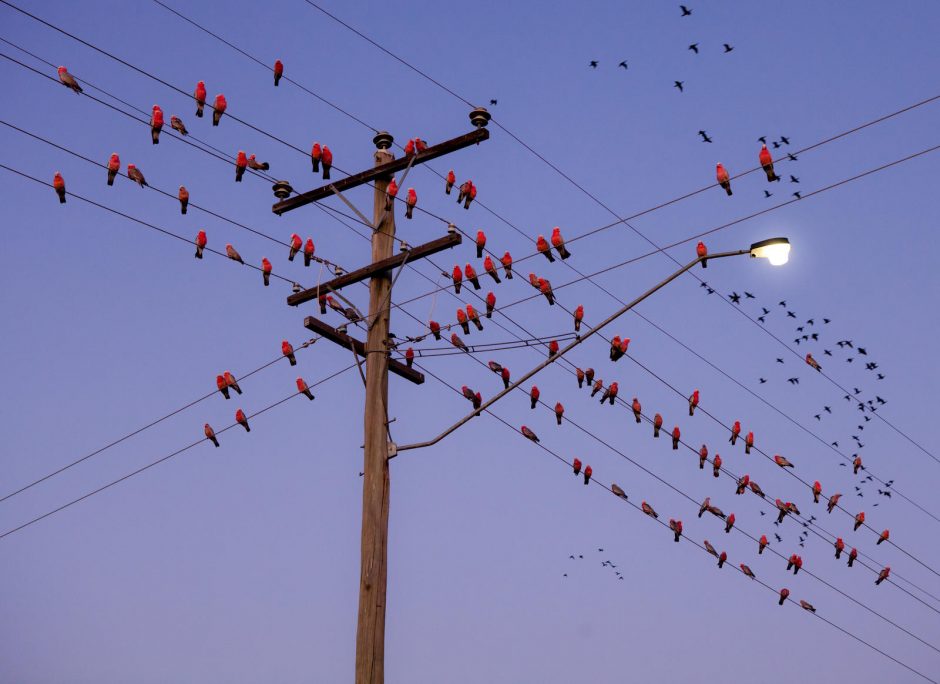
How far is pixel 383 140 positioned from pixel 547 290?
331 centimetres

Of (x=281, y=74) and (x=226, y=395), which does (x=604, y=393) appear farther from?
(x=281, y=74)

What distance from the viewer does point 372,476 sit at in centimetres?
1065

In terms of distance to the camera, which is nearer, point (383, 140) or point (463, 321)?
point (383, 140)

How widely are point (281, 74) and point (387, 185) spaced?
2.45m

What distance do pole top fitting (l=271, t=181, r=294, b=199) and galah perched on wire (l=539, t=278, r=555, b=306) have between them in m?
3.72

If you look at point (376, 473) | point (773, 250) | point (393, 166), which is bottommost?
point (376, 473)

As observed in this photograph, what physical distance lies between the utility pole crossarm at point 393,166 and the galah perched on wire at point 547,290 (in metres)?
2.83

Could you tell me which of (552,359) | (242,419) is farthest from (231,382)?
(552,359)

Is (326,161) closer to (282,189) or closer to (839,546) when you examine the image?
(282,189)

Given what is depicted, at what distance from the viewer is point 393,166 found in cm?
1236

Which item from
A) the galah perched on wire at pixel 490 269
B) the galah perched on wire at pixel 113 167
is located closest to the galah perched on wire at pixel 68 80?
the galah perched on wire at pixel 113 167

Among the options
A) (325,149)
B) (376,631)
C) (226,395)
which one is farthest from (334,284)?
(376,631)

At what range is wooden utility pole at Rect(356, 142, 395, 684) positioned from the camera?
9914mm

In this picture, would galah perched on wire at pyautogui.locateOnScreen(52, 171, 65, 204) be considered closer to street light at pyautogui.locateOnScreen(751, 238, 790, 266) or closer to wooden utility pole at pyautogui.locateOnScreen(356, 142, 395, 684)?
wooden utility pole at pyautogui.locateOnScreen(356, 142, 395, 684)
